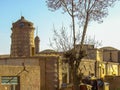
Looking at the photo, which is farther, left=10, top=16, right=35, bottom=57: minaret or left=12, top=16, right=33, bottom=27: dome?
left=12, top=16, right=33, bottom=27: dome

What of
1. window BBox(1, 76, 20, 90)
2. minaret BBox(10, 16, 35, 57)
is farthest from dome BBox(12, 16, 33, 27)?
window BBox(1, 76, 20, 90)

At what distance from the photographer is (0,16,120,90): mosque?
28297 millimetres

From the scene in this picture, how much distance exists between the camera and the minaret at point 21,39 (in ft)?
145

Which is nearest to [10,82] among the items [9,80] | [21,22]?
[9,80]

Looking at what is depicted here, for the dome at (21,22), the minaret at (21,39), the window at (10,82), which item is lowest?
the window at (10,82)

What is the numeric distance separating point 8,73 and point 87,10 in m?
8.24

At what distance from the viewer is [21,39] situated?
44625mm

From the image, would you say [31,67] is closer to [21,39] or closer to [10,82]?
[10,82]

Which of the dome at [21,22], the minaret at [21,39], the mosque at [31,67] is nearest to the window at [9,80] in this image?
the mosque at [31,67]

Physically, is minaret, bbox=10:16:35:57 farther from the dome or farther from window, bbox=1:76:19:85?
window, bbox=1:76:19:85

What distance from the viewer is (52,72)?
3734 cm

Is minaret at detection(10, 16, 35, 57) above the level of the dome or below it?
below

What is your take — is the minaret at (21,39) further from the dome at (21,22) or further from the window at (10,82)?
the window at (10,82)

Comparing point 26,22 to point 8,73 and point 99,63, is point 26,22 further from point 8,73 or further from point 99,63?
point 8,73
